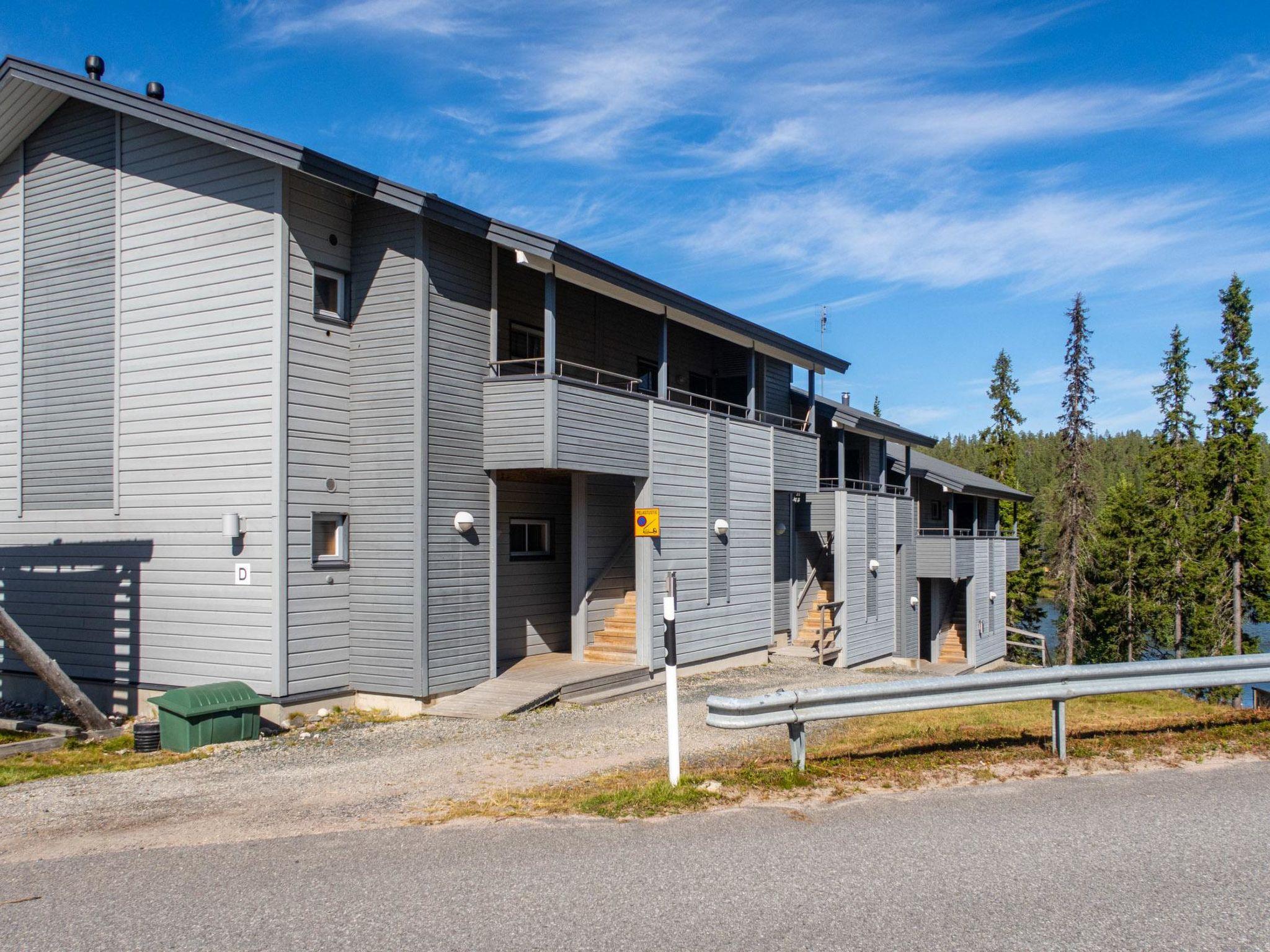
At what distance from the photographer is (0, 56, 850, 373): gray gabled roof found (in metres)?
12.3

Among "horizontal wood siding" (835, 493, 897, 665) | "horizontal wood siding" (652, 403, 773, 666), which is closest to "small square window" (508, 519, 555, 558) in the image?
"horizontal wood siding" (652, 403, 773, 666)

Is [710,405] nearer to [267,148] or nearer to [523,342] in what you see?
[523,342]

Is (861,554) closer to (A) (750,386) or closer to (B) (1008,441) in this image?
(A) (750,386)

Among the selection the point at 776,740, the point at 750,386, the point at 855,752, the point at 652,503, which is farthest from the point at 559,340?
the point at 855,752

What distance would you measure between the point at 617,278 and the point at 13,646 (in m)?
9.84

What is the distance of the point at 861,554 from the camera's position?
977 inches

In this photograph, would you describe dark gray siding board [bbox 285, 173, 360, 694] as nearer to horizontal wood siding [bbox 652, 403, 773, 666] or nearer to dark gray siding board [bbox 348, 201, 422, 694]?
dark gray siding board [bbox 348, 201, 422, 694]

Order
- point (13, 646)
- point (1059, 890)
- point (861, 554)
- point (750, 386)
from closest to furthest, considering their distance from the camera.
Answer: point (1059, 890) < point (13, 646) < point (750, 386) < point (861, 554)

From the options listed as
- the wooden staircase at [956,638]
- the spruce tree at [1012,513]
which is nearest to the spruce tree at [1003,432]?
the spruce tree at [1012,513]

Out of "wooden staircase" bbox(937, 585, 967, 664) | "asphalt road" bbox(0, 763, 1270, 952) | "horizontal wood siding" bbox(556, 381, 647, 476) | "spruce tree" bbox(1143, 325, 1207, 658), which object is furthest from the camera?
"spruce tree" bbox(1143, 325, 1207, 658)

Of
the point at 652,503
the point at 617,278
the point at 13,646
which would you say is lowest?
the point at 13,646

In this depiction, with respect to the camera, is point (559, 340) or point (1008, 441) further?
point (1008, 441)

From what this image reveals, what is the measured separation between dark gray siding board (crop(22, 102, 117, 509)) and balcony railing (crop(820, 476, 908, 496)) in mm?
15778

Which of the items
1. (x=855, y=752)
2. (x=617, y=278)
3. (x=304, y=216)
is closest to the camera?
(x=855, y=752)
